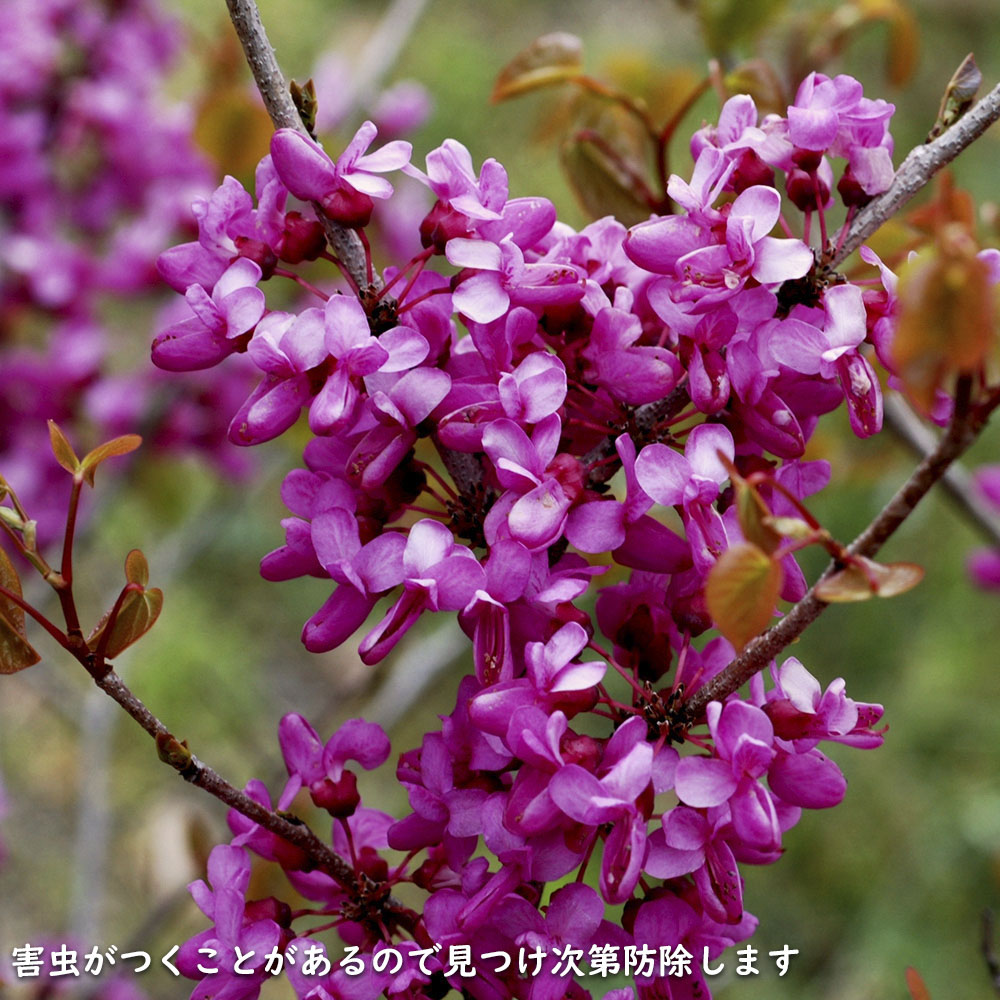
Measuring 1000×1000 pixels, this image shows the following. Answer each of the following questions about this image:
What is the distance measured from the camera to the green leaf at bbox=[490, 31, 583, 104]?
67cm

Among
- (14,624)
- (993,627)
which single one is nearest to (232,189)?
(14,624)

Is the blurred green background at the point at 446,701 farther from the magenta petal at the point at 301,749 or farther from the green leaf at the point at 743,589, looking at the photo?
the green leaf at the point at 743,589

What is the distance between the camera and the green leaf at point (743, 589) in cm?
33

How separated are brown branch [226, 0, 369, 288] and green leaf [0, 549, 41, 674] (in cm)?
17

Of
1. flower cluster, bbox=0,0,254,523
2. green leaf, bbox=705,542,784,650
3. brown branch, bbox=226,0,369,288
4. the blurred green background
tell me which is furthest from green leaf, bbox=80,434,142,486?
flower cluster, bbox=0,0,254,523

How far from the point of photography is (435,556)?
0.39 m

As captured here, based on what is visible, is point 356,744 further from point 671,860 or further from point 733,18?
point 733,18

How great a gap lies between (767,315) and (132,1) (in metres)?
0.98

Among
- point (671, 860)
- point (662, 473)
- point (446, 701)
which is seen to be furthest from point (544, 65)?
point (446, 701)

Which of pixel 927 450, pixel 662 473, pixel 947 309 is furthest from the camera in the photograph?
pixel 927 450

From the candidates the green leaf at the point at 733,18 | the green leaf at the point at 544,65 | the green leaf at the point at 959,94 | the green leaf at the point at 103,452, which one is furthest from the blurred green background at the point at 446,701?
the green leaf at the point at 103,452

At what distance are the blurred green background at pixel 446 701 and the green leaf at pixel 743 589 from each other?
0.51m

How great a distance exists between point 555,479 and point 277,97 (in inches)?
7.6

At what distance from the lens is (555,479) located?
0.40 meters
